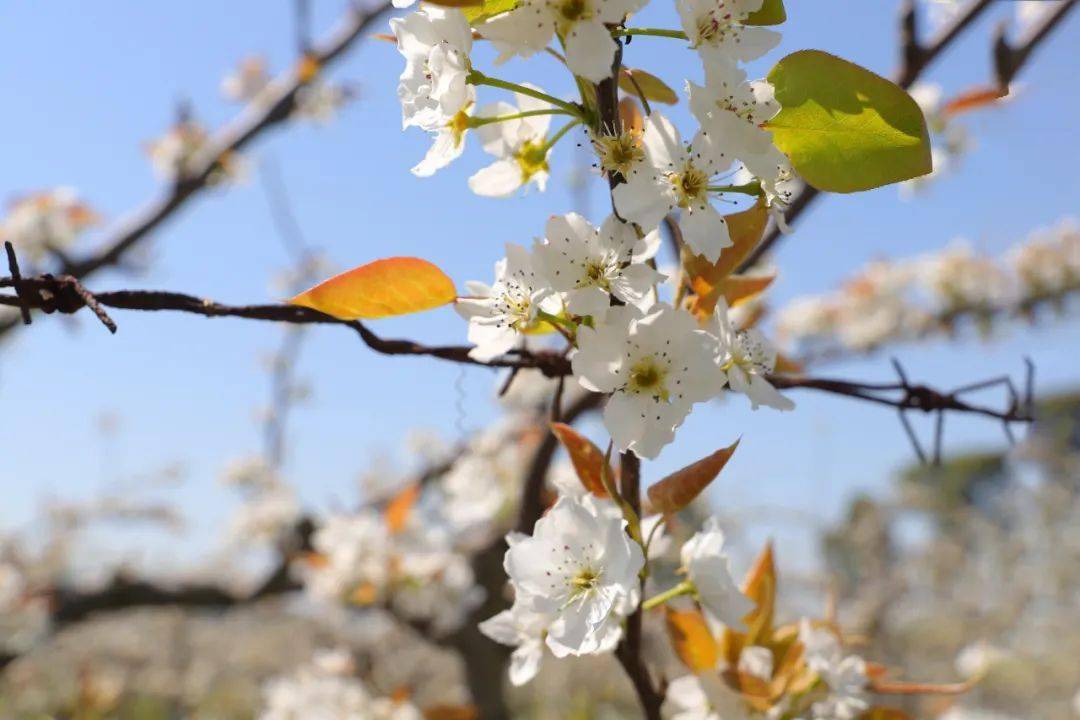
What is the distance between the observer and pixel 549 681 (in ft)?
16.4

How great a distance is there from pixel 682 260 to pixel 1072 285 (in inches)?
125

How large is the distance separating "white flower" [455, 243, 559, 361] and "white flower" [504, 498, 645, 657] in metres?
0.10

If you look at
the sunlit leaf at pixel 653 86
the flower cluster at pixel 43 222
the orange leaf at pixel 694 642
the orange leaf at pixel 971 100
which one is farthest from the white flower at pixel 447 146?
the flower cluster at pixel 43 222

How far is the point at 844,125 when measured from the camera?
464mm

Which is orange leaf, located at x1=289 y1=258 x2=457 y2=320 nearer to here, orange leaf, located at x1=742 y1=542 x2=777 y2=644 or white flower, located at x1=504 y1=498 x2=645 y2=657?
white flower, located at x1=504 y1=498 x2=645 y2=657

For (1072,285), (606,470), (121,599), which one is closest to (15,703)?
(121,599)

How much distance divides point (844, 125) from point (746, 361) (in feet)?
0.48

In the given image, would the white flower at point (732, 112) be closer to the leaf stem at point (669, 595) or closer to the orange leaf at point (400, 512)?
the leaf stem at point (669, 595)

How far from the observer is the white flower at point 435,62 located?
0.47m

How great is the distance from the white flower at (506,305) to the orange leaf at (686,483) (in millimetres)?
123

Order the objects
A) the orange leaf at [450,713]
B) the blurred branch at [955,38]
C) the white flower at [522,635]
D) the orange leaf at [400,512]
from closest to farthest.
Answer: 1. the white flower at [522,635]
2. the orange leaf at [450,713]
3. the blurred branch at [955,38]
4. the orange leaf at [400,512]

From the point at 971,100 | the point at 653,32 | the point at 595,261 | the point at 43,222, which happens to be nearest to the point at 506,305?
the point at 595,261

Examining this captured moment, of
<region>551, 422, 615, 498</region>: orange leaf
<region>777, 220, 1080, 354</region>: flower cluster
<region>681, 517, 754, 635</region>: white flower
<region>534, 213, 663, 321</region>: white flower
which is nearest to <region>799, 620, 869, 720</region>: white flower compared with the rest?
<region>681, 517, 754, 635</region>: white flower

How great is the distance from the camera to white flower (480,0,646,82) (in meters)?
0.44
